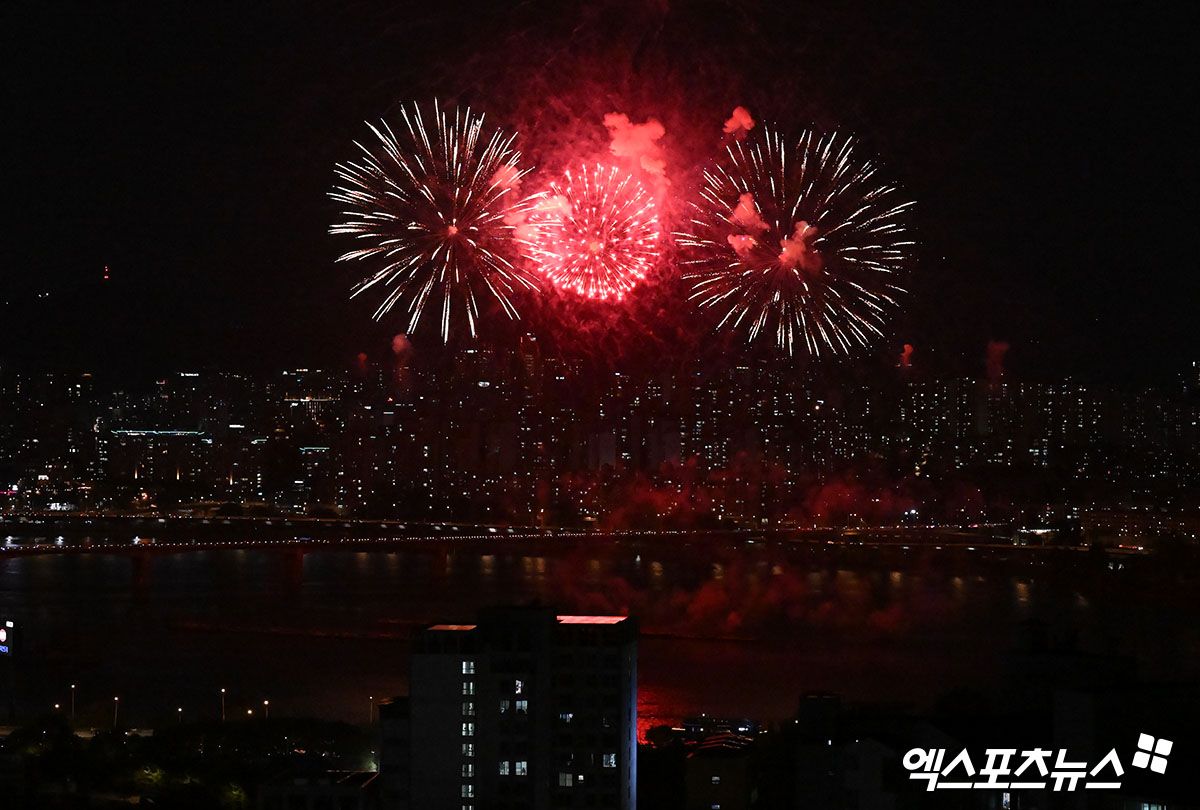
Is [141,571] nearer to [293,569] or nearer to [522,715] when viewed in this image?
[293,569]

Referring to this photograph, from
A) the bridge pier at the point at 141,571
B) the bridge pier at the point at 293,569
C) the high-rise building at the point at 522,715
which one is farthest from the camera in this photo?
the bridge pier at the point at 293,569

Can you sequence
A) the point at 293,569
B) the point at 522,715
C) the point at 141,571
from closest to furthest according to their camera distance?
the point at 522,715 < the point at 141,571 < the point at 293,569

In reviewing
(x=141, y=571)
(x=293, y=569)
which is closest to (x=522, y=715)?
(x=141, y=571)

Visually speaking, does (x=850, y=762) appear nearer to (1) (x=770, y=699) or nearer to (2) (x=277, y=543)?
(1) (x=770, y=699)

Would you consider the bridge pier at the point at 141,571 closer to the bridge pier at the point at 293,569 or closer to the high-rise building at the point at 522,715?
the bridge pier at the point at 293,569

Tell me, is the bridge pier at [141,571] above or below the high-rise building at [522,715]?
above

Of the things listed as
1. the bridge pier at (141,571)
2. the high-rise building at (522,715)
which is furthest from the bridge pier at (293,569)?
the high-rise building at (522,715)

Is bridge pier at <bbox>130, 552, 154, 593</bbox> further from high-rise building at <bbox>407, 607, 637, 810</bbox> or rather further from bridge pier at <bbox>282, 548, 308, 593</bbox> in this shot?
high-rise building at <bbox>407, 607, 637, 810</bbox>

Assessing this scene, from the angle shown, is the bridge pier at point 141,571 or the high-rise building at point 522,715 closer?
the high-rise building at point 522,715

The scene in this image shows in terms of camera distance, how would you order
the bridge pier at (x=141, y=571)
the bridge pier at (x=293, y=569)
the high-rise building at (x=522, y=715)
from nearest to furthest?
1. the high-rise building at (x=522, y=715)
2. the bridge pier at (x=141, y=571)
3. the bridge pier at (x=293, y=569)
